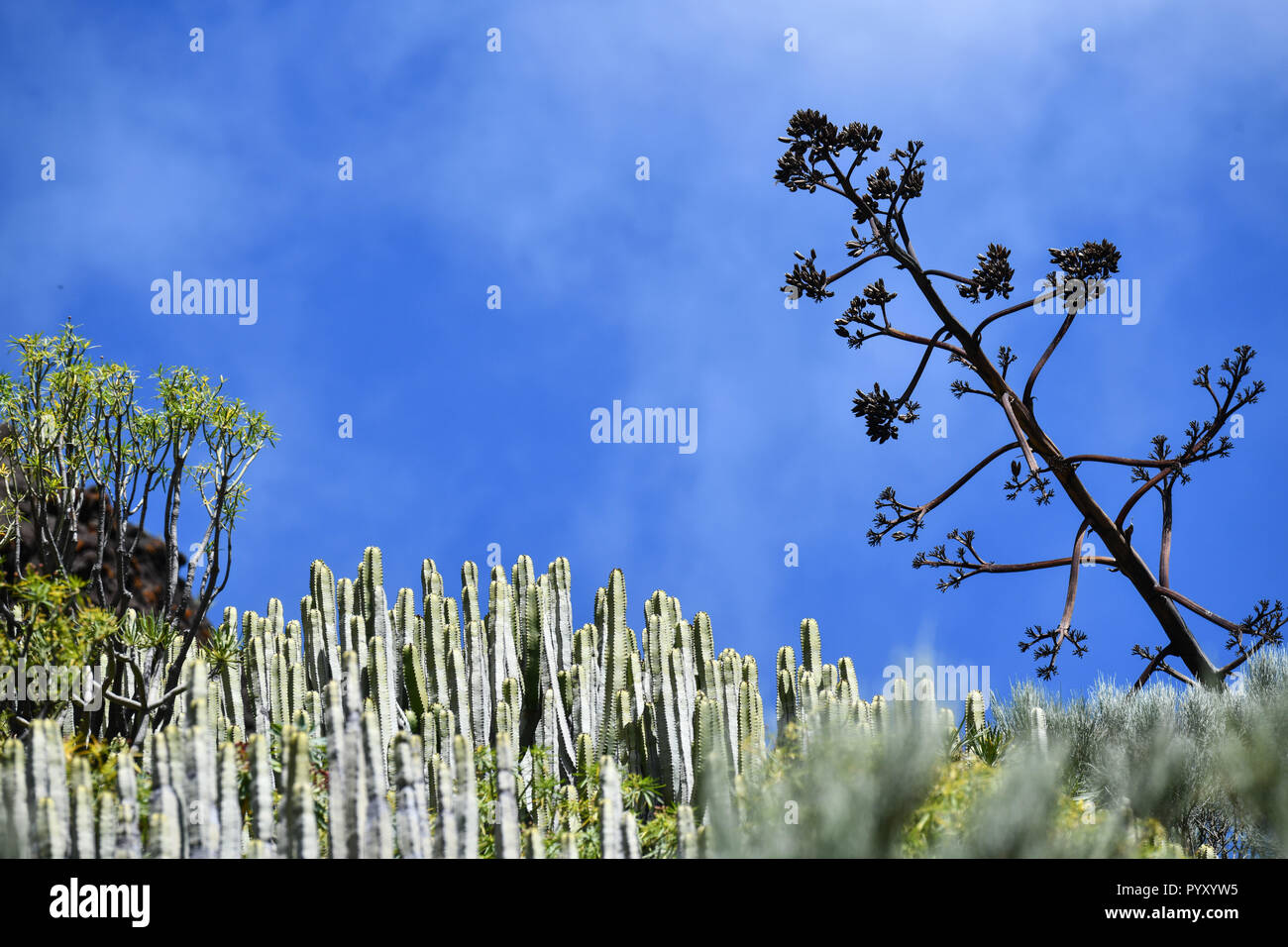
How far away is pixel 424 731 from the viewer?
7.52m

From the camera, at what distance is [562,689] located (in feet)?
29.1

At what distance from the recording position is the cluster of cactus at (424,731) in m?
4.66

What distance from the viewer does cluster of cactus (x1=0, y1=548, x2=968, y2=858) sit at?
4.66 meters

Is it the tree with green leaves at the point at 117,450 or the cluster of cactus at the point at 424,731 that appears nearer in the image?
the cluster of cactus at the point at 424,731

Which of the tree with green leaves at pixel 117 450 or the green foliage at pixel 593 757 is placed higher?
the tree with green leaves at pixel 117 450

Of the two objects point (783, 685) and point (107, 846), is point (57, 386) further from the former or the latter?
point (783, 685)

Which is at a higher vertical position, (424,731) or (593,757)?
(424,731)

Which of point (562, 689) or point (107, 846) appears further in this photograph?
point (562, 689)

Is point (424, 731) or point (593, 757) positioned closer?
point (424, 731)

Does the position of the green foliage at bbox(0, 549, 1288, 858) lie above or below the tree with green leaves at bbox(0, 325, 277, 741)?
below
